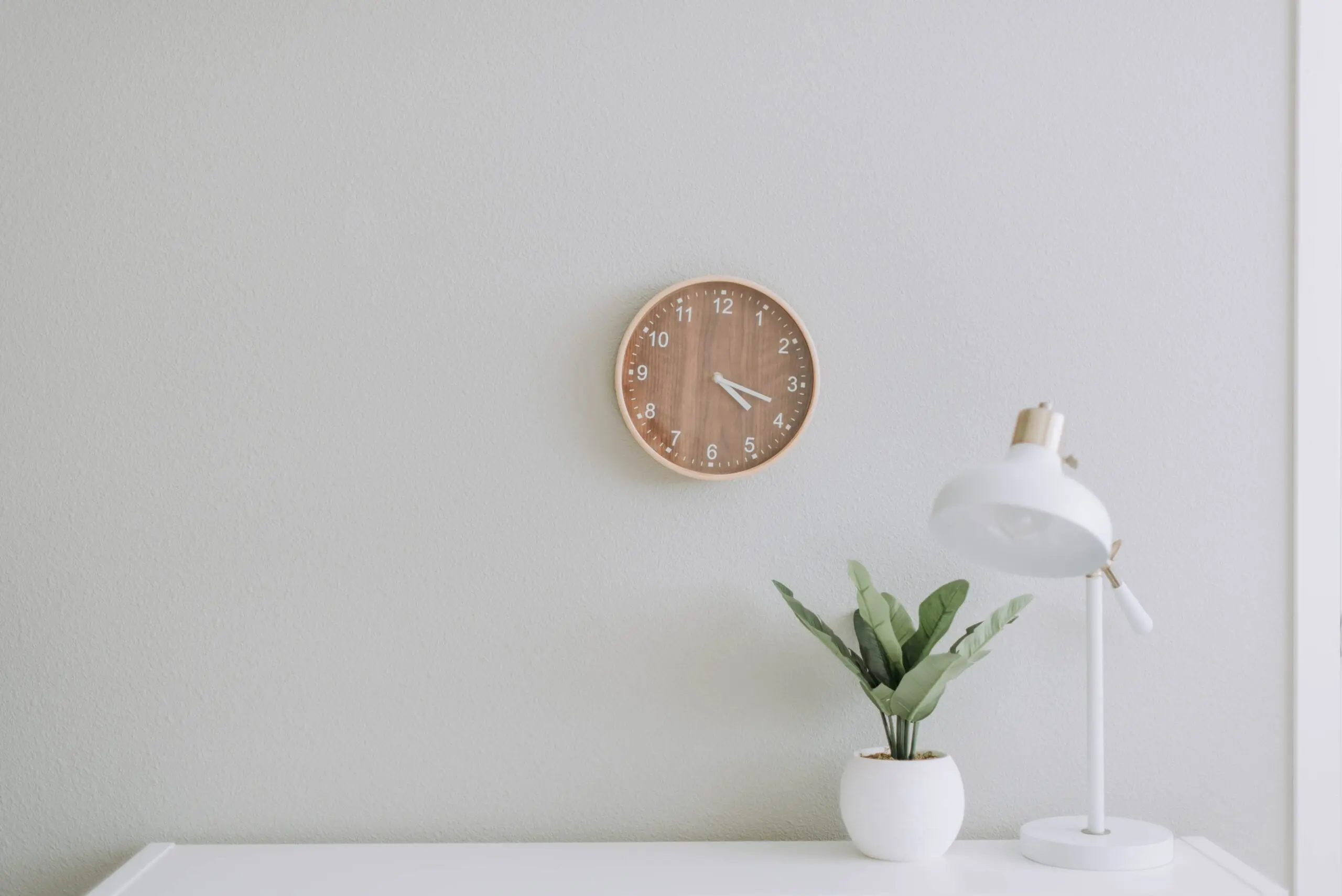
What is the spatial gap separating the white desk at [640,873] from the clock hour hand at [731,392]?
596mm

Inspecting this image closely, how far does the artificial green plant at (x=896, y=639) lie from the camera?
1.34 meters

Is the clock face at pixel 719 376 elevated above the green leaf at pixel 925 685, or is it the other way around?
the clock face at pixel 719 376

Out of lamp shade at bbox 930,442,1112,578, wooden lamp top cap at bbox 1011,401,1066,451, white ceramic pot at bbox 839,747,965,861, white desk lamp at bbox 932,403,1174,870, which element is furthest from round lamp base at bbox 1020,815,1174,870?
wooden lamp top cap at bbox 1011,401,1066,451

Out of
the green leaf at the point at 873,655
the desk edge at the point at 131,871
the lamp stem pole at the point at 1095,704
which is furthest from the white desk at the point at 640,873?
the green leaf at the point at 873,655

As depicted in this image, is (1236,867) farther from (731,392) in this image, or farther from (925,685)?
(731,392)

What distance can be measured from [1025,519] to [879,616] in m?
0.30

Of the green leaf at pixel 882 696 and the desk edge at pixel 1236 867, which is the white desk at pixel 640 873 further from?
the green leaf at pixel 882 696

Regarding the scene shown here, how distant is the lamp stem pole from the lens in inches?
53.6

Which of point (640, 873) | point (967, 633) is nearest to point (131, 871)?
point (640, 873)

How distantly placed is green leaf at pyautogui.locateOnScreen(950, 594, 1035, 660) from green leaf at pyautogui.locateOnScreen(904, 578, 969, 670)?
0.03 metres

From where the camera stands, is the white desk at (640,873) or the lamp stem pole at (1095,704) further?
the lamp stem pole at (1095,704)

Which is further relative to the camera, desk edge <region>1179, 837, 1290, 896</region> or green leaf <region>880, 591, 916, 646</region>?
green leaf <region>880, 591, 916, 646</region>

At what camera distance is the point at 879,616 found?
1.35 m

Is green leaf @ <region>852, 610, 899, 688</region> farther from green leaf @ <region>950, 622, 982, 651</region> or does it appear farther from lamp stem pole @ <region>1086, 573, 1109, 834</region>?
lamp stem pole @ <region>1086, 573, 1109, 834</region>
